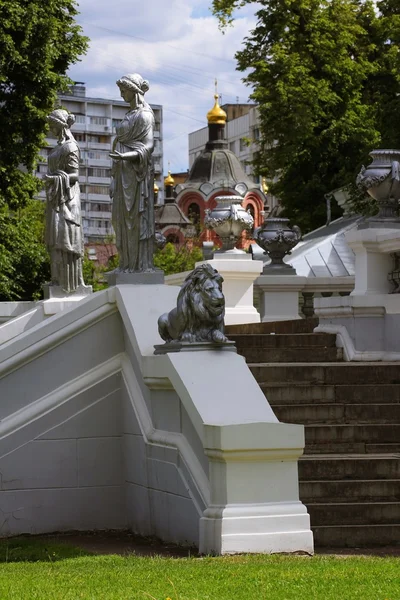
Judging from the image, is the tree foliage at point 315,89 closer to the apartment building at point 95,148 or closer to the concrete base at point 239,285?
the concrete base at point 239,285

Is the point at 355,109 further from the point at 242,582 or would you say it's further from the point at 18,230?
the point at 242,582

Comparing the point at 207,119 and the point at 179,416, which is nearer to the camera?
the point at 179,416

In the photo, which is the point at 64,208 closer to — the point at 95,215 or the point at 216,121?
the point at 216,121

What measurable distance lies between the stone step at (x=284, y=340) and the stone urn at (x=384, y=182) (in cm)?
156

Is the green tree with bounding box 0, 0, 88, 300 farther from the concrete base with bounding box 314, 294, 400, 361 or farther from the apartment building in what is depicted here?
→ the apartment building

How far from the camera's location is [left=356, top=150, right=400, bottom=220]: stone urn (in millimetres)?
14773

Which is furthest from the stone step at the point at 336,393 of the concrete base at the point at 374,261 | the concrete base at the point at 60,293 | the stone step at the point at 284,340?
the concrete base at the point at 60,293

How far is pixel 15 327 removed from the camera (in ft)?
62.4

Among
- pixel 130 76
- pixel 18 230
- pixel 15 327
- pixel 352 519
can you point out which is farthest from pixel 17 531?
pixel 18 230

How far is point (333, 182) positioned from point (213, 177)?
69.5 m

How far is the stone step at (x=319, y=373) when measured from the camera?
11984 millimetres

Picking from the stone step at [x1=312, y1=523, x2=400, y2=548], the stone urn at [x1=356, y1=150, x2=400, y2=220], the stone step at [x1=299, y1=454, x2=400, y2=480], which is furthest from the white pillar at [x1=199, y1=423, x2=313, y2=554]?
the stone urn at [x1=356, y1=150, x2=400, y2=220]

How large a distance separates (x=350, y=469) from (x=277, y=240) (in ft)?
29.8

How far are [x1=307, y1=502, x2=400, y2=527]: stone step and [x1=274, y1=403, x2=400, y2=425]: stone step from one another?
150 centimetres
